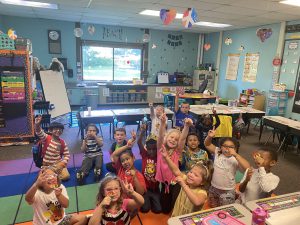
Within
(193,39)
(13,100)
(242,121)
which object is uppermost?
(193,39)

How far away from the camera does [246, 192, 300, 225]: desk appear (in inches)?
53.1

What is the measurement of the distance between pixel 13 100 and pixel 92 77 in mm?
4288

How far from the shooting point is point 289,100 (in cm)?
574

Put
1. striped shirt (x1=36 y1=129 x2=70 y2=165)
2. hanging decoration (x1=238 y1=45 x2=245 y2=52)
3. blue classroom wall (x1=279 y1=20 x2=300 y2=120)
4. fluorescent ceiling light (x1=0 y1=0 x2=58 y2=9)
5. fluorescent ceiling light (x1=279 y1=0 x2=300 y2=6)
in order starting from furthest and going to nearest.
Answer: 1. hanging decoration (x1=238 y1=45 x2=245 y2=52)
2. blue classroom wall (x1=279 y1=20 x2=300 y2=120)
3. fluorescent ceiling light (x1=0 y1=0 x2=58 y2=9)
4. fluorescent ceiling light (x1=279 y1=0 x2=300 y2=6)
5. striped shirt (x1=36 y1=129 x2=70 y2=165)

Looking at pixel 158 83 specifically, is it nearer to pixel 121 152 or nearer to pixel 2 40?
pixel 2 40

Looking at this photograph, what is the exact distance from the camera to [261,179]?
73.9 inches

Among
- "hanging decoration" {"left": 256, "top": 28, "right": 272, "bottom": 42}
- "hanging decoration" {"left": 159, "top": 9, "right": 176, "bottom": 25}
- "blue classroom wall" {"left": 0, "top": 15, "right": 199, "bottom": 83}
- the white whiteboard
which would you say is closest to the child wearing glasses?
"hanging decoration" {"left": 159, "top": 9, "right": 176, "bottom": 25}

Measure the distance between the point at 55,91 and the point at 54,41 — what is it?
2.75 m

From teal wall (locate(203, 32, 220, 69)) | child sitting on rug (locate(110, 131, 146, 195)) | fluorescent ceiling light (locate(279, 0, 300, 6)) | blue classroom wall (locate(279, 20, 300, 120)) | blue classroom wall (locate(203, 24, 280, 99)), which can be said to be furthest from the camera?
teal wall (locate(203, 32, 220, 69))

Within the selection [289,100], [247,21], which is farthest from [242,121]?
[247,21]

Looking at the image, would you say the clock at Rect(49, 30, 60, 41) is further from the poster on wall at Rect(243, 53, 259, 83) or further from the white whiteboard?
the poster on wall at Rect(243, 53, 259, 83)

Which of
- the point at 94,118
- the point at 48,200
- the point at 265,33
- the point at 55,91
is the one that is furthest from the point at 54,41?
the point at 48,200

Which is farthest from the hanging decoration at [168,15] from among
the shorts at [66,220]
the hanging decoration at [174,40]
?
the hanging decoration at [174,40]

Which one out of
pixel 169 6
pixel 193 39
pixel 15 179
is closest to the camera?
pixel 15 179
